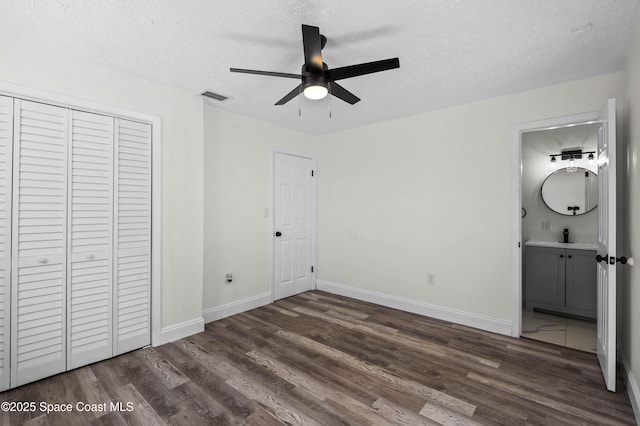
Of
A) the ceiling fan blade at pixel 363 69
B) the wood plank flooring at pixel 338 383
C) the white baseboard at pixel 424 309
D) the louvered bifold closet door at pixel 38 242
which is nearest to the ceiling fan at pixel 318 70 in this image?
the ceiling fan blade at pixel 363 69

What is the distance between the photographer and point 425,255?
3732mm

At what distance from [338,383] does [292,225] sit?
2.56 metres

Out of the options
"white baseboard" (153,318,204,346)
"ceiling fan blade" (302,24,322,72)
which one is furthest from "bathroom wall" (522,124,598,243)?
"white baseboard" (153,318,204,346)

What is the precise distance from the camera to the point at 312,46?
5.91 ft

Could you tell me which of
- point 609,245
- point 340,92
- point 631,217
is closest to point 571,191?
point 631,217

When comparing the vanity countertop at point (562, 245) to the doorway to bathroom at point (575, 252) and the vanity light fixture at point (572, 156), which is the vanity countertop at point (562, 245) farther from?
the vanity light fixture at point (572, 156)

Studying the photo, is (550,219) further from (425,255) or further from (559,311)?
(425,255)

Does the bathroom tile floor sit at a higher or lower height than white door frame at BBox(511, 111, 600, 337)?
lower

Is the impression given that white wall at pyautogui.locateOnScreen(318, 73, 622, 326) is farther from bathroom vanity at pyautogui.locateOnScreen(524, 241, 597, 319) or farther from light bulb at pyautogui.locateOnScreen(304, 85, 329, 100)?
light bulb at pyautogui.locateOnScreen(304, 85, 329, 100)

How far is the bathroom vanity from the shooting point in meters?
3.54

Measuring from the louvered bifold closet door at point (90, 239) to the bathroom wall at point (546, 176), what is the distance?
16.5 ft

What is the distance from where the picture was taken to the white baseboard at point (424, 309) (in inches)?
127

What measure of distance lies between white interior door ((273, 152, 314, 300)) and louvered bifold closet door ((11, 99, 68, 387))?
7.73ft

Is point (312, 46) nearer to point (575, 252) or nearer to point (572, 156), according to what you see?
point (575, 252)
